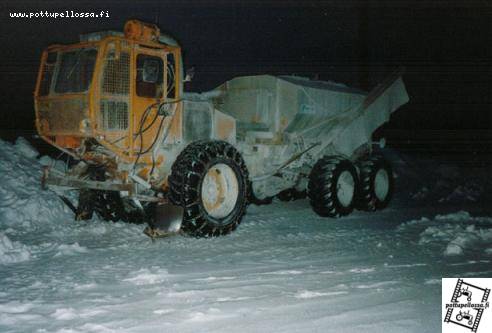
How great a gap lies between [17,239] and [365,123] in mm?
7992

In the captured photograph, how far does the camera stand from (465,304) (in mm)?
4629

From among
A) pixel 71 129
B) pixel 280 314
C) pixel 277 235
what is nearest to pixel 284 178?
pixel 277 235

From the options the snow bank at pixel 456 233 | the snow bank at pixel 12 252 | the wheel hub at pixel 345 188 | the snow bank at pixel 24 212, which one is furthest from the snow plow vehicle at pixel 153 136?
the snow bank at pixel 456 233

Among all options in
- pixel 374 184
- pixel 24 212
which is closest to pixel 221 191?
pixel 24 212

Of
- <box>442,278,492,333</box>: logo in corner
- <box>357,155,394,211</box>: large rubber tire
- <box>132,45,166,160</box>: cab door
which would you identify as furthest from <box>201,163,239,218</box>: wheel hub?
<box>442,278,492,333</box>: logo in corner

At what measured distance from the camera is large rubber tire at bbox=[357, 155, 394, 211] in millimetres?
11672

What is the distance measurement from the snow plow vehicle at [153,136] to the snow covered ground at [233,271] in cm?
50

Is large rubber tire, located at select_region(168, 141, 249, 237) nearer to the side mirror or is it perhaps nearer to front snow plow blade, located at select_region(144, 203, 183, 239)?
front snow plow blade, located at select_region(144, 203, 183, 239)

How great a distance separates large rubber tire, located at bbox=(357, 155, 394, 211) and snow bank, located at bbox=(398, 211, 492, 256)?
178 centimetres

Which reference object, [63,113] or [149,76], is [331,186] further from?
[63,113]

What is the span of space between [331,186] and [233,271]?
15.0ft

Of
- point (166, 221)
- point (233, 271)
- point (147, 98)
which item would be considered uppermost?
point (147, 98)

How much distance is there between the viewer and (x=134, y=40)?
25.8ft

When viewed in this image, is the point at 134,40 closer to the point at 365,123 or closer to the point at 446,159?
the point at 365,123
